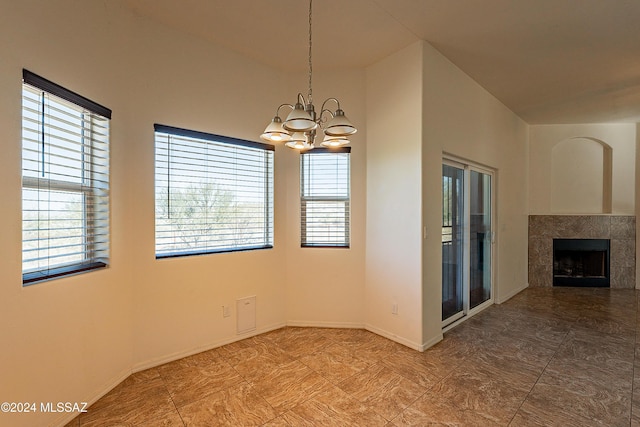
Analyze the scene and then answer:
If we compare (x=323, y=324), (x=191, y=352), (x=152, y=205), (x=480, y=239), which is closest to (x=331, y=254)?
(x=323, y=324)

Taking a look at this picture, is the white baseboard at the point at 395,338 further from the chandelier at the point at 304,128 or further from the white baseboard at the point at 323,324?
the chandelier at the point at 304,128

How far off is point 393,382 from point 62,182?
9.38 feet

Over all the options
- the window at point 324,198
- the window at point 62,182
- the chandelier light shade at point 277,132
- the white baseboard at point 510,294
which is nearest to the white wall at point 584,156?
the white baseboard at point 510,294

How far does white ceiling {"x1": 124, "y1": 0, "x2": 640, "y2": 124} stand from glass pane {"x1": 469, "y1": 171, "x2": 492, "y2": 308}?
1.36 m

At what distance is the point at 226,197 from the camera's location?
313cm

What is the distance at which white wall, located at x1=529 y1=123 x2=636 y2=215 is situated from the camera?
5539mm

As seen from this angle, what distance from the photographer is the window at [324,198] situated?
3555mm

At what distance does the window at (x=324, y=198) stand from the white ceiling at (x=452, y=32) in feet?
3.55

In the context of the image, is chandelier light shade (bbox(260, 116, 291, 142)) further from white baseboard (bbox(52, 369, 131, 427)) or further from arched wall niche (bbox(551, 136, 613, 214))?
arched wall niche (bbox(551, 136, 613, 214))

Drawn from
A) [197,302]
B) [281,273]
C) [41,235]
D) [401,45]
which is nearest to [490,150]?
[401,45]

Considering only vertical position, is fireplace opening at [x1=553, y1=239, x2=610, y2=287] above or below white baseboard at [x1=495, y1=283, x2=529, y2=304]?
above

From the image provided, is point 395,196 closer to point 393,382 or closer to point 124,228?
point 393,382

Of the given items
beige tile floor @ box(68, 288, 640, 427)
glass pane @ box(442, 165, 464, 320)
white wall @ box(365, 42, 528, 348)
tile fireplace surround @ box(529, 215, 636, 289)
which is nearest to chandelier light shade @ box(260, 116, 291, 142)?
white wall @ box(365, 42, 528, 348)

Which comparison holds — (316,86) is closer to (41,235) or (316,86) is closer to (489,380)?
(41,235)
